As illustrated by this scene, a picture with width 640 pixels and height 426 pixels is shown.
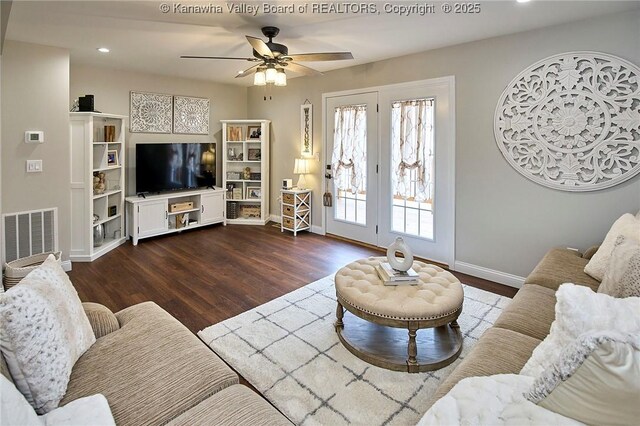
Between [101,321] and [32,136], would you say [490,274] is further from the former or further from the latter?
[32,136]

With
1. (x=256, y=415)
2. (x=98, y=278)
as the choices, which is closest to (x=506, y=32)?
(x=256, y=415)

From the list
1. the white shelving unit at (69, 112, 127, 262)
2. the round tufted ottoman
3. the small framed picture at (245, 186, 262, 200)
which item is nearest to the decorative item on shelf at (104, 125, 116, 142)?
the white shelving unit at (69, 112, 127, 262)

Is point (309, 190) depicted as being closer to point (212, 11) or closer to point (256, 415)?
point (212, 11)

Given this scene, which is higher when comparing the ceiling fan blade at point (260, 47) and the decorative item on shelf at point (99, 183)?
the ceiling fan blade at point (260, 47)

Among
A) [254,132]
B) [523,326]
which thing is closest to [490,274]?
[523,326]

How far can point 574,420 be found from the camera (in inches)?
36.9

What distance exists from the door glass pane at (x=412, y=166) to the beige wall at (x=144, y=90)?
3.43 meters

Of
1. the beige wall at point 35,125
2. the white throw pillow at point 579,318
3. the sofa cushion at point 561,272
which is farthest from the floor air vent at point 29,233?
the sofa cushion at point 561,272

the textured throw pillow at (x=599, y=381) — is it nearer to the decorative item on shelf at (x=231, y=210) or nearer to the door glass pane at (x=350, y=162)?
the door glass pane at (x=350, y=162)

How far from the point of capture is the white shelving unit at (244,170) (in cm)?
648

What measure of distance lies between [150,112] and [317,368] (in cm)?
503

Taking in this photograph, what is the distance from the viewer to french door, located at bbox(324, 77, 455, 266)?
420 centimetres

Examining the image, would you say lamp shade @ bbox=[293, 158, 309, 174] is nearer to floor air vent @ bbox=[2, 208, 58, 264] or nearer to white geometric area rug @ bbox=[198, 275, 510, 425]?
white geometric area rug @ bbox=[198, 275, 510, 425]

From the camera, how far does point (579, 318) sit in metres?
1.23
